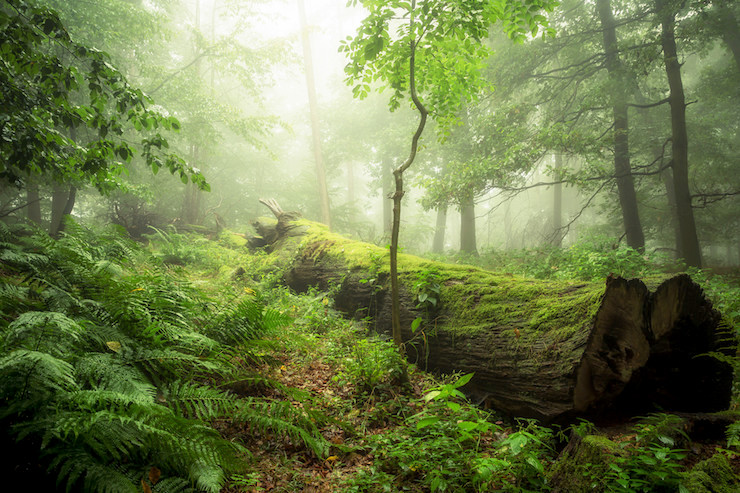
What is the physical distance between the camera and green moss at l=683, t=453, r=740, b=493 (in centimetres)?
164

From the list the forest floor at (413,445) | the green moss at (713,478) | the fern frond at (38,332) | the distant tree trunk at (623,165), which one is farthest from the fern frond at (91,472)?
the distant tree trunk at (623,165)

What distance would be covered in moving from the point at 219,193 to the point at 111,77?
16.7 metres

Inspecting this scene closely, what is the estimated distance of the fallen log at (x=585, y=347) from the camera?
2.56 m

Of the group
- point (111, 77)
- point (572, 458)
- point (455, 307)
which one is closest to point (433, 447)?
point (572, 458)

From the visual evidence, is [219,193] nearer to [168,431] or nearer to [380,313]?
[380,313]

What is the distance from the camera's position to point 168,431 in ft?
5.77

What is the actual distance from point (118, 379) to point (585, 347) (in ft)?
10.7

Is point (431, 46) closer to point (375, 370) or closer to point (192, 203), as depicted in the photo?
point (375, 370)

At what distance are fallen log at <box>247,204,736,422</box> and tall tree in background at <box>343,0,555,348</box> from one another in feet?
2.91

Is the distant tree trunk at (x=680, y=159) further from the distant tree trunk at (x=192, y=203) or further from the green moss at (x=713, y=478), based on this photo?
the distant tree trunk at (x=192, y=203)

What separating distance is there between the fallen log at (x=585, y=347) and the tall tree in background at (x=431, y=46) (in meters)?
0.89

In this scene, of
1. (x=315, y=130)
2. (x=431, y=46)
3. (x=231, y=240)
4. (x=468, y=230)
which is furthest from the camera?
(x=315, y=130)

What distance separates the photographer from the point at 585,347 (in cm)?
253

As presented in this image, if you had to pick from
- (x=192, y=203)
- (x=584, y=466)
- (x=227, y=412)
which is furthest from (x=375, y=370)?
(x=192, y=203)
